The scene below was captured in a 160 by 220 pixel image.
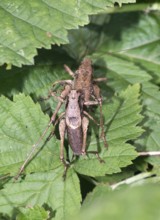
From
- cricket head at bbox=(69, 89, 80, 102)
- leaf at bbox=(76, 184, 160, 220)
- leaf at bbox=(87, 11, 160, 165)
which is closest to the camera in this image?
leaf at bbox=(76, 184, 160, 220)

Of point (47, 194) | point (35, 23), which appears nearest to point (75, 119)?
point (47, 194)

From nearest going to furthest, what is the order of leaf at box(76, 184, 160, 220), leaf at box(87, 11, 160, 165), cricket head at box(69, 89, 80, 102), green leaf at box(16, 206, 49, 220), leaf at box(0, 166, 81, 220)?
leaf at box(76, 184, 160, 220), green leaf at box(16, 206, 49, 220), leaf at box(0, 166, 81, 220), cricket head at box(69, 89, 80, 102), leaf at box(87, 11, 160, 165)

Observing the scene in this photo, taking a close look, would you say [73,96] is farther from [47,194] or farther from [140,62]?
[140,62]

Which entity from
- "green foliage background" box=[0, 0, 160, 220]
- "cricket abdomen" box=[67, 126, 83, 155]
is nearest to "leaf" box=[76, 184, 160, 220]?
"green foliage background" box=[0, 0, 160, 220]

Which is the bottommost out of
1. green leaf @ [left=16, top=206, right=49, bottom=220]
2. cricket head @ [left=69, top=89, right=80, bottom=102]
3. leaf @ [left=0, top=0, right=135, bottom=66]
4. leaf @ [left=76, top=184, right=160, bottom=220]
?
green leaf @ [left=16, top=206, right=49, bottom=220]

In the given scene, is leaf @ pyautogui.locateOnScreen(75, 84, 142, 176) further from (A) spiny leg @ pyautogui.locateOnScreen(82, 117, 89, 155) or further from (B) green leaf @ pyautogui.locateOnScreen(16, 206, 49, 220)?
(B) green leaf @ pyautogui.locateOnScreen(16, 206, 49, 220)

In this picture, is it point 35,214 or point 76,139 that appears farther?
point 76,139

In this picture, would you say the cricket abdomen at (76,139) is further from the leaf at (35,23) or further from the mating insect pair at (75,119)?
the leaf at (35,23)
